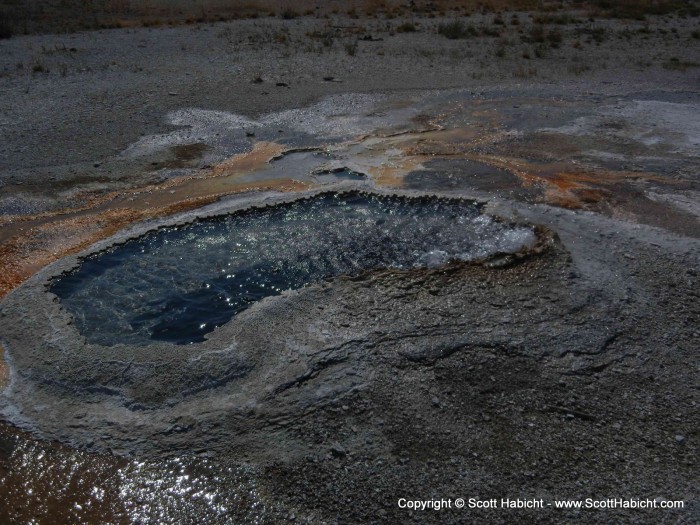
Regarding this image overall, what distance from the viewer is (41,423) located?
4.16 metres

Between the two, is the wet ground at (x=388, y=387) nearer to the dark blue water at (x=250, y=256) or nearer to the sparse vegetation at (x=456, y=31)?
the dark blue water at (x=250, y=256)

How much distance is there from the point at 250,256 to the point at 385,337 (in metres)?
1.96

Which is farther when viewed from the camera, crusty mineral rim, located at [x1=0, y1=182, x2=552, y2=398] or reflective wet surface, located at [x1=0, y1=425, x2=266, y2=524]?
crusty mineral rim, located at [x1=0, y1=182, x2=552, y2=398]

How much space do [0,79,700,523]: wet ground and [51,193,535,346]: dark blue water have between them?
0.80 ft

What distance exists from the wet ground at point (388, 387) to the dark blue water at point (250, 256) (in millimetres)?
245

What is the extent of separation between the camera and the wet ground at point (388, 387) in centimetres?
362

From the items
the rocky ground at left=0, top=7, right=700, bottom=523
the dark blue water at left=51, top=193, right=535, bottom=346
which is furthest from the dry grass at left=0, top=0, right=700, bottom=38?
the dark blue water at left=51, top=193, right=535, bottom=346

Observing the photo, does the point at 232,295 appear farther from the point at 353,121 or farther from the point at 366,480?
the point at 353,121

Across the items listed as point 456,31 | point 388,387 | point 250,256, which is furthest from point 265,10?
point 388,387

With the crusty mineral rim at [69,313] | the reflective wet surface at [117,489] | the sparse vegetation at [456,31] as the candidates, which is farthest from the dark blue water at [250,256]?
the sparse vegetation at [456,31]

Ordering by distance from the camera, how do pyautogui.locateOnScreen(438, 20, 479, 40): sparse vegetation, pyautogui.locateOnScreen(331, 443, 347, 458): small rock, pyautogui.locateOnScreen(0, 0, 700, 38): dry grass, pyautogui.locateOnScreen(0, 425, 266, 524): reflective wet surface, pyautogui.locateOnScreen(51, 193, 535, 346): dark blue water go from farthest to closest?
pyautogui.locateOnScreen(0, 0, 700, 38): dry grass < pyautogui.locateOnScreen(438, 20, 479, 40): sparse vegetation < pyautogui.locateOnScreen(51, 193, 535, 346): dark blue water < pyautogui.locateOnScreen(331, 443, 347, 458): small rock < pyautogui.locateOnScreen(0, 425, 266, 524): reflective wet surface

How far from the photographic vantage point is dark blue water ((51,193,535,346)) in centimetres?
523

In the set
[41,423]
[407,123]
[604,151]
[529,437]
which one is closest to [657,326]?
[529,437]

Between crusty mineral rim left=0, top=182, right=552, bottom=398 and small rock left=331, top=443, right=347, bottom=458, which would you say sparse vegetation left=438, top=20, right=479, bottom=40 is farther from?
small rock left=331, top=443, right=347, bottom=458
